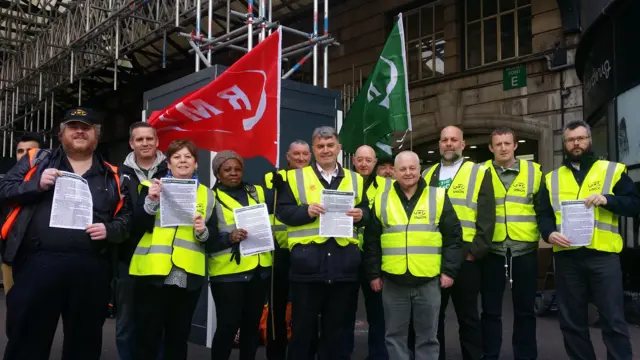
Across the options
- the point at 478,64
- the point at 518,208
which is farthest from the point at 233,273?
the point at 478,64

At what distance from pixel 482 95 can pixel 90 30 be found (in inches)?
341

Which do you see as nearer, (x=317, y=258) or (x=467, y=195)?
(x=317, y=258)

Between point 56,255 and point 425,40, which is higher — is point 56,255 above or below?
below

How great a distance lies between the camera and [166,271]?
4082 mm

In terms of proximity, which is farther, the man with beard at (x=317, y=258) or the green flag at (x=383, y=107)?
the green flag at (x=383, y=107)

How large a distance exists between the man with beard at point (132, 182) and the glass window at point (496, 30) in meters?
10.9

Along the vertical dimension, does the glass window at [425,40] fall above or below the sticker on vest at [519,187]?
above

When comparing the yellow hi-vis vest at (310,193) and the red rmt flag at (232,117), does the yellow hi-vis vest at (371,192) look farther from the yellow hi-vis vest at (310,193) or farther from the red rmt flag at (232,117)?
the red rmt flag at (232,117)

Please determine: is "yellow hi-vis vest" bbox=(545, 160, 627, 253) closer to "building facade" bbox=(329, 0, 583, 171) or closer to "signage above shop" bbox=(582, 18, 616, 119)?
"signage above shop" bbox=(582, 18, 616, 119)

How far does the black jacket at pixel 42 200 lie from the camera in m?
3.62

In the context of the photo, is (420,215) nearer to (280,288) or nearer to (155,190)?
(280,288)

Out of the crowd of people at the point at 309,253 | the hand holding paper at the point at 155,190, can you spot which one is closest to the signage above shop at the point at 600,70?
the crowd of people at the point at 309,253

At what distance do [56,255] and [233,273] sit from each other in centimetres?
130

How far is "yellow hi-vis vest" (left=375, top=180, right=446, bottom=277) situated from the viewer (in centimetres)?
445
